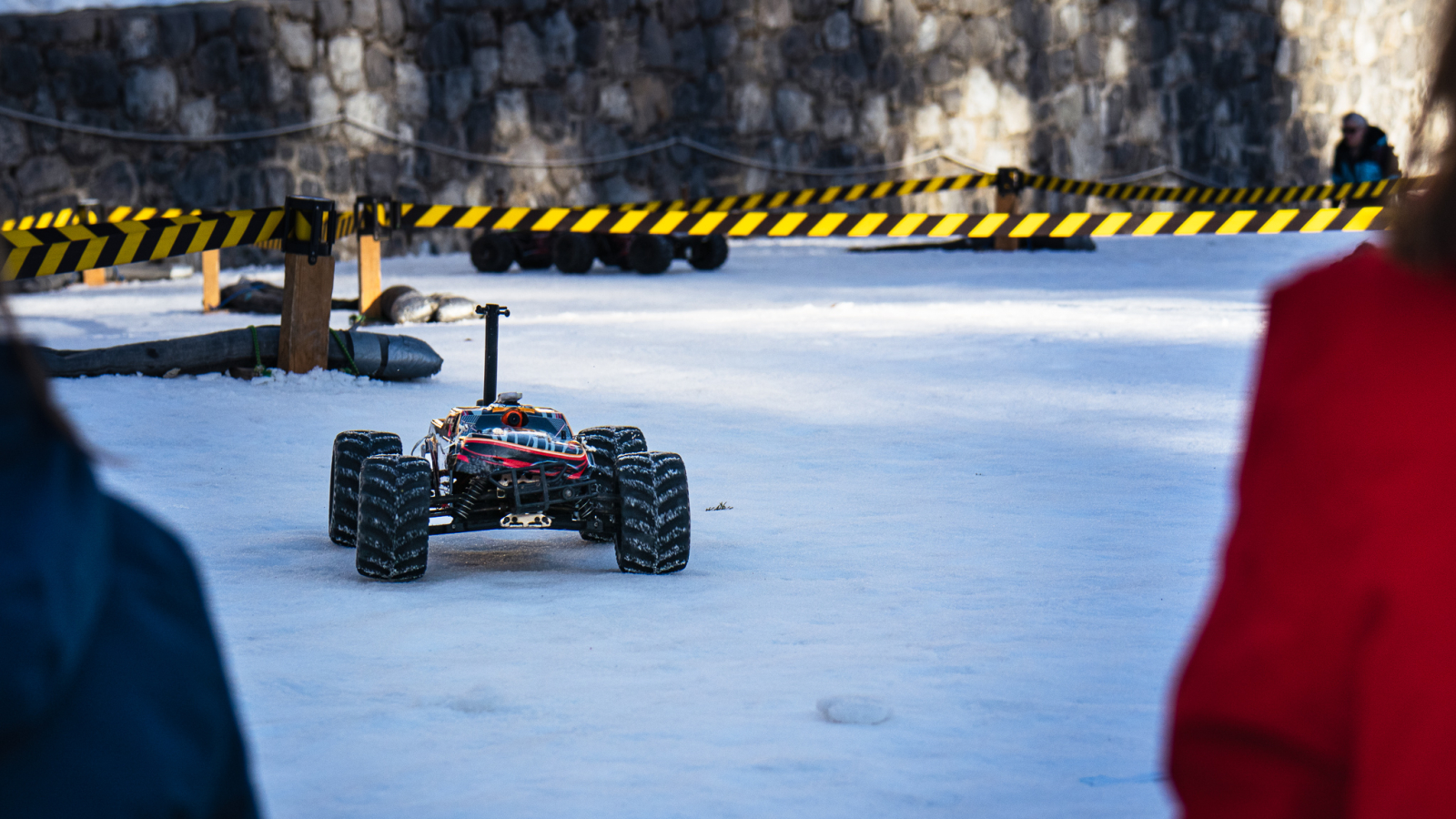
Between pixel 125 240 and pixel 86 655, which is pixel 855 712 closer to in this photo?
pixel 86 655

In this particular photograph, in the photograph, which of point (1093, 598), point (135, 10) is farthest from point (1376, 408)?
point (135, 10)

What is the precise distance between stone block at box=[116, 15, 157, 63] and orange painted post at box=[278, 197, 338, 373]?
8.87 metres

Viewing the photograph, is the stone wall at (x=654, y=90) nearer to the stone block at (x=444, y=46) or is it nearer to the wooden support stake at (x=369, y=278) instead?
the stone block at (x=444, y=46)

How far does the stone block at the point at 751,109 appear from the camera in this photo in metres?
16.7

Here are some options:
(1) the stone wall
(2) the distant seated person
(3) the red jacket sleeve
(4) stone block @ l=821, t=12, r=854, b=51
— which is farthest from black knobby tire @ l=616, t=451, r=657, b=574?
(4) stone block @ l=821, t=12, r=854, b=51

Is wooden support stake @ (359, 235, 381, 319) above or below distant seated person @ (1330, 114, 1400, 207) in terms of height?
below

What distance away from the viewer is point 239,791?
921 millimetres

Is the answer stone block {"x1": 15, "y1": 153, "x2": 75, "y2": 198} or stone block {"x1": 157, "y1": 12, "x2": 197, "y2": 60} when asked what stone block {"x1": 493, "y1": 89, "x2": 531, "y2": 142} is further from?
stone block {"x1": 15, "y1": 153, "x2": 75, "y2": 198}

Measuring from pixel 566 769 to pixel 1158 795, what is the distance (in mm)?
887

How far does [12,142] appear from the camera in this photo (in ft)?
45.0

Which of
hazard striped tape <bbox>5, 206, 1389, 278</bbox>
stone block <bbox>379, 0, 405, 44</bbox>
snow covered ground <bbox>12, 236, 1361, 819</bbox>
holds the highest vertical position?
stone block <bbox>379, 0, 405, 44</bbox>

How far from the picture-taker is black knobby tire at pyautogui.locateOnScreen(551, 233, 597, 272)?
509 inches

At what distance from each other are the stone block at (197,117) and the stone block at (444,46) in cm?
224

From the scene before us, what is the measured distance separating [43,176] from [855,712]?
13.4 metres
